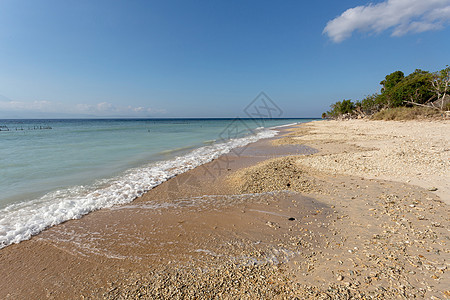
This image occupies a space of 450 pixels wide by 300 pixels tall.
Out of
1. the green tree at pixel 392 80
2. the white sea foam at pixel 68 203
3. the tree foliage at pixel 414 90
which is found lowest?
the white sea foam at pixel 68 203

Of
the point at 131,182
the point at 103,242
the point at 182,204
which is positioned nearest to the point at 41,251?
the point at 103,242

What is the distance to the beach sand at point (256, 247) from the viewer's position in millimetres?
2619

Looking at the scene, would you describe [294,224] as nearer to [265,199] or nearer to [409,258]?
[265,199]

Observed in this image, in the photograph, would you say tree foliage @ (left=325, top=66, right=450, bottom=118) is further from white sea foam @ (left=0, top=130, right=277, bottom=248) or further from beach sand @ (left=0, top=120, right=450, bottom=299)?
white sea foam @ (left=0, top=130, right=277, bottom=248)

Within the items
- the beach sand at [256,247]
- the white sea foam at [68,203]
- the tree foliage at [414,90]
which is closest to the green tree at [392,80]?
the tree foliage at [414,90]

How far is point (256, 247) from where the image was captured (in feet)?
11.6

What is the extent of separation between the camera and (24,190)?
22.9 feet

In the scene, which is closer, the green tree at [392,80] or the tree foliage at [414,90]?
the tree foliage at [414,90]

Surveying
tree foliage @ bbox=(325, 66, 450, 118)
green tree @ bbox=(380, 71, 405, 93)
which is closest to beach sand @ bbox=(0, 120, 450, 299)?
tree foliage @ bbox=(325, 66, 450, 118)

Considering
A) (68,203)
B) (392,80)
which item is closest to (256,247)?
(68,203)

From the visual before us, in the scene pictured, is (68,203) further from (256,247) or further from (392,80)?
(392,80)

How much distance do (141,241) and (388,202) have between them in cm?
592

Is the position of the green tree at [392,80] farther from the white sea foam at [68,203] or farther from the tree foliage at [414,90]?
the white sea foam at [68,203]

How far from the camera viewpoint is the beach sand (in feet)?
8.59
